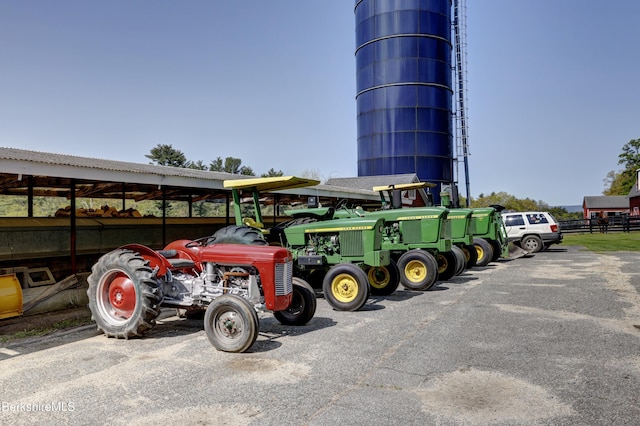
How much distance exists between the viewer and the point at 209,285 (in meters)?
6.06

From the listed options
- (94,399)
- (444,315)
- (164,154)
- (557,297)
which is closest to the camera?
(94,399)

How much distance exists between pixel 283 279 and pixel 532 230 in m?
16.0

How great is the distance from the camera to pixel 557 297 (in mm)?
8852

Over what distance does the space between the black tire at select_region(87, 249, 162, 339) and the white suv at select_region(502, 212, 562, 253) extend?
16.1 meters

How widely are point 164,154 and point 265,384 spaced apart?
183 feet

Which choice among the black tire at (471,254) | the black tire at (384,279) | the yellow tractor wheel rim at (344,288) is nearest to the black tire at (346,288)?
the yellow tractor wheel rim at (344,288)

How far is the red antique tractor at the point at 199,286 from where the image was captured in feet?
18.8

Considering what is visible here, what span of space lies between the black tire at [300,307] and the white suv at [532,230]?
14.6 metres

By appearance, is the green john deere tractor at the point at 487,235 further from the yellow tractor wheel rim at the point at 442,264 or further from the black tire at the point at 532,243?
the black tire at the point at 532,243

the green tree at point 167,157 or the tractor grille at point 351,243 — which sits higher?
the green tree at point 167,157

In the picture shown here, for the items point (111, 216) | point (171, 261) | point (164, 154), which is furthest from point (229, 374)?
point (164, 154)

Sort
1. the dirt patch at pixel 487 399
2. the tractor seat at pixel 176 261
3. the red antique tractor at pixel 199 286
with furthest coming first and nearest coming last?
the tractor seat at pixel 176 261 → the red antique tractor at pixel 199 286 → the dirt patch at pixel 487 399

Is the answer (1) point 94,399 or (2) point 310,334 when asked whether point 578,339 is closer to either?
(2) point 310,334

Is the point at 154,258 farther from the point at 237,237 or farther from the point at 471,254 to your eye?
the point at 471,254
